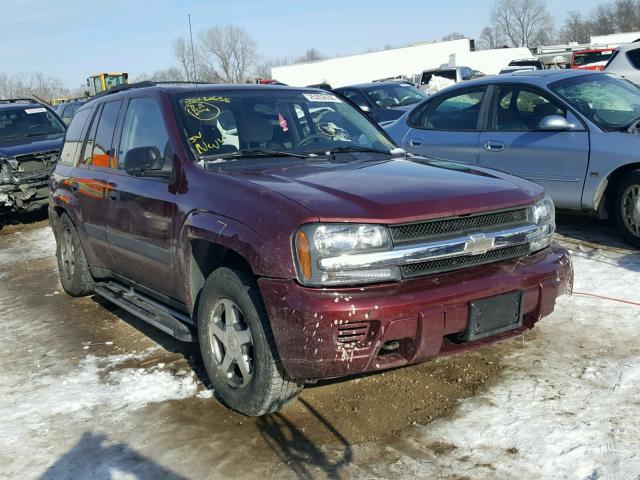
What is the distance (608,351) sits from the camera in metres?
4.06

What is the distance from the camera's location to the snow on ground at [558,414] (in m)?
2.94

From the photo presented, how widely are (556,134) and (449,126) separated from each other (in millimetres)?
1286

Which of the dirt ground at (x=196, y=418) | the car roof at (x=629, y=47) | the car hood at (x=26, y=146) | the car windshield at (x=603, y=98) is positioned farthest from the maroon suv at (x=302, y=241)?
the car roof at (x=629, y=47)

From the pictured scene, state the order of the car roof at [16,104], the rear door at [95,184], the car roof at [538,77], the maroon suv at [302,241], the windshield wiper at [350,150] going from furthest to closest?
the car roof at [16,104], the car roof at [538,77], the rear door at [95,184], the windshield wiper at [350,150], the maroon suv at [302,241]

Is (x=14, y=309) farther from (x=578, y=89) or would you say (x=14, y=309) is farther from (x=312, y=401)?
(x=578, y=89)

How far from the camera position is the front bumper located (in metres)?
2.96

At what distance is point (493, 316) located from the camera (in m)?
3.27

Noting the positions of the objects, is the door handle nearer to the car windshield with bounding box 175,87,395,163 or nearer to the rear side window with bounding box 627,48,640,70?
the car windshield with bounding box 175,87,395,163

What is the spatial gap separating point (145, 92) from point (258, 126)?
88cm

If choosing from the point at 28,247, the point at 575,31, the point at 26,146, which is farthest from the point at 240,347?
the point at 575,31

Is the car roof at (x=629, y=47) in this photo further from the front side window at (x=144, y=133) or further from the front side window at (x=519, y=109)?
the front side window at (x=144, y=133)

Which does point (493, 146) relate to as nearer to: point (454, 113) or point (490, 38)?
point (454, 113)

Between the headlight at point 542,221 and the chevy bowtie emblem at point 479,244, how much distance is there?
0.39 meters

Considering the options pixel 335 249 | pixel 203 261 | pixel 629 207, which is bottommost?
pixel 629 207
